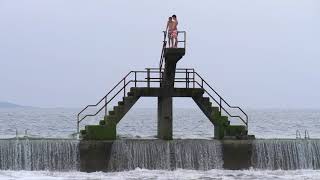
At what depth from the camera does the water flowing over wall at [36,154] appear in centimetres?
2638

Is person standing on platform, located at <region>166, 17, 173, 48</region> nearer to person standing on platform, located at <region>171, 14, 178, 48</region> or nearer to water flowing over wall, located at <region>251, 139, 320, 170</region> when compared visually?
person standing on platform, located at <region>171, 14, 178, 48</region>

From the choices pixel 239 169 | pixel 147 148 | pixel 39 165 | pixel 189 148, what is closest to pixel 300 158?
pixel 239 169

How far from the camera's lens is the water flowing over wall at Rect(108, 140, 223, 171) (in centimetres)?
2731

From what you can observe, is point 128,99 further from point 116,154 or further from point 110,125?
point 116,154

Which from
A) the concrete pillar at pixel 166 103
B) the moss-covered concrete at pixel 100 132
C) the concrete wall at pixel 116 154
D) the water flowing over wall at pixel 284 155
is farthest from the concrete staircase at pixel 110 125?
the water flowing over wall at pixel 284 155

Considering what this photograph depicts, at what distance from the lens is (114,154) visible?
27.4m

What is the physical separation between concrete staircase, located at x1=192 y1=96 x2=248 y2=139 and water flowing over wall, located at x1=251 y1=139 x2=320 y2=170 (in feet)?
3.29

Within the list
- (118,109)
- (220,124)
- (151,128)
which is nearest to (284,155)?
(220,124)

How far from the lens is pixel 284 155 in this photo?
28453mm

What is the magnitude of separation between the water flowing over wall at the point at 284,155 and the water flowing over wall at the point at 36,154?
8.97 m

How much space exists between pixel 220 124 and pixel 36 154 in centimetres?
921

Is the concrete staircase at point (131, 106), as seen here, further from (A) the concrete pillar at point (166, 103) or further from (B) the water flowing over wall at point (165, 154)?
(B) the water flowing over wall at point (165, 154)

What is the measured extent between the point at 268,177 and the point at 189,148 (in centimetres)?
398

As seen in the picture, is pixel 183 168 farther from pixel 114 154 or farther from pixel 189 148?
pixel 114 154
